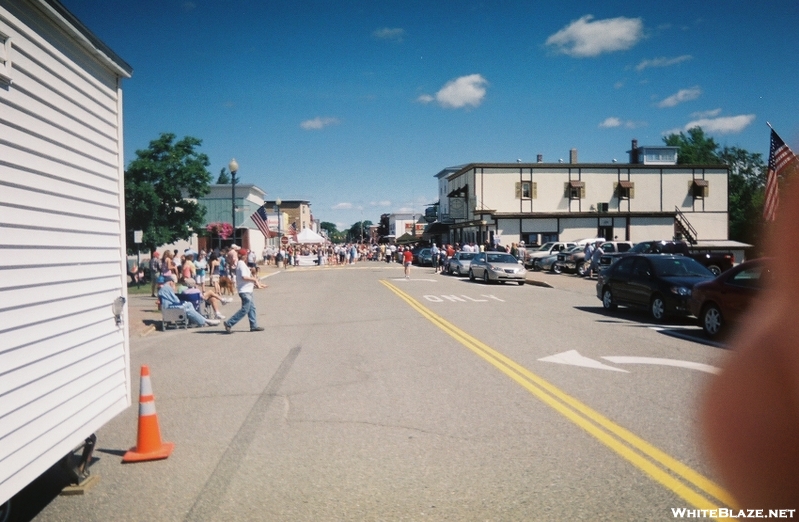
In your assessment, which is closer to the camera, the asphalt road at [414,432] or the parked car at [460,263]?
the asphalt road at [414,432]

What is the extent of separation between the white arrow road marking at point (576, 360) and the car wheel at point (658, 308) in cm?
513

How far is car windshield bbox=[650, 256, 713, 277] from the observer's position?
15031mm

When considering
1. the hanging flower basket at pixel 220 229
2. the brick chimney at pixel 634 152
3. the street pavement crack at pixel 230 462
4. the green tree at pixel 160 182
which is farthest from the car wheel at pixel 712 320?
the brick chimney at pixel 634 152

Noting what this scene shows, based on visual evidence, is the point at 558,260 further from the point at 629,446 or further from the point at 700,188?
the point at 629,446

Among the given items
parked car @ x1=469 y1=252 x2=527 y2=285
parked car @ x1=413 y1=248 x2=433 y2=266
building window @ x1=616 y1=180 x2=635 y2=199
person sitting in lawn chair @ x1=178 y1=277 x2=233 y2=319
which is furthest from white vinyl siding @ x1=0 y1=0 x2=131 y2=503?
building window @ x1=616 y1=180 x2=635 y2=199

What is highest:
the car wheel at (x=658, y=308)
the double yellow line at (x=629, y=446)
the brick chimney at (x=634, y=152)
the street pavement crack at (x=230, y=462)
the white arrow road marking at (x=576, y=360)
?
the brick chimney at (x=634, y=152)

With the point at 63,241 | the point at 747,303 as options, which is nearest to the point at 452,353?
the point at 747,303

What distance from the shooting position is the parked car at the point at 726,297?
11125 millimetres

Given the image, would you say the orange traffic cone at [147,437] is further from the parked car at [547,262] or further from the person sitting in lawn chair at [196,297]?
the parked car at [547,262]

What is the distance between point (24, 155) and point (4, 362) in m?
1.34

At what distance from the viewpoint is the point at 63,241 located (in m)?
4.68

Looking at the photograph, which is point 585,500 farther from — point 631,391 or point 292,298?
point 292,298

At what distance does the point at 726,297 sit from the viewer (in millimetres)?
11648

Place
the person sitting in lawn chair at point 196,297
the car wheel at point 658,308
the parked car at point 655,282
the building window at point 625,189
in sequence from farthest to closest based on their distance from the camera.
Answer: the building window at point 625,189, the person sitting in lawn chair at point 196,297, the car wheel at point 658,308, the parked car at point 655,282
